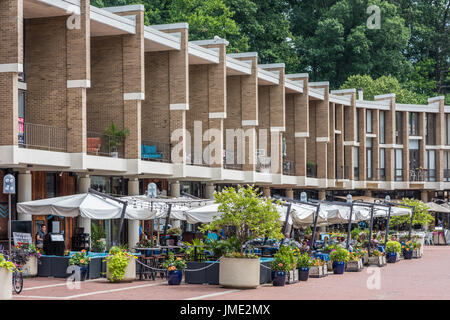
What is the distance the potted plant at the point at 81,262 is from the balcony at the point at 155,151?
45.4 feet

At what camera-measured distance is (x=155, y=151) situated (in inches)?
1551

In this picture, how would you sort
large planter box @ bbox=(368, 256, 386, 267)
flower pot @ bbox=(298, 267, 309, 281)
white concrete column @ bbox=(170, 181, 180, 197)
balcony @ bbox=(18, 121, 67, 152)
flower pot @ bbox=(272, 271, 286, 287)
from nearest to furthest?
flower pot @ bbox=(272, 271, 286, 287), flower pot @ bbox=(298, 267, 309, 281), balcony @ bbox=(18, 121, 67, 152), large planter box @ bbox=(368, 256, 386, 267), white concrete column @ bbox=(170, 181, 180, 197)

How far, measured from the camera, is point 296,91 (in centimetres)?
5362

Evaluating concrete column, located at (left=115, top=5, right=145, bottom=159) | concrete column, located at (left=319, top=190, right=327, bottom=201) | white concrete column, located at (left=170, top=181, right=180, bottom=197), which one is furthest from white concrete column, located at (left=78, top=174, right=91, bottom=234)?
concrete column, located at (left=319, top=190, right=327, bottom=201)

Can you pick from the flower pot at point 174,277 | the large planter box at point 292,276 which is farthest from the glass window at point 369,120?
Answer: the flower pot at point 174,277

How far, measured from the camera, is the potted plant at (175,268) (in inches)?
937

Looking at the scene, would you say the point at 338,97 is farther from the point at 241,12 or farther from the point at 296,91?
the point at 241,12

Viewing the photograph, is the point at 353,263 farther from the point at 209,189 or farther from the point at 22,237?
the point at 209,189

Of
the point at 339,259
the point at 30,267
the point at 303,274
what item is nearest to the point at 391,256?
the point at 339,259

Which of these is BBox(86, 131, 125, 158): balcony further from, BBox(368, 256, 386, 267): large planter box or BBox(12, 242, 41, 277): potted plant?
BBox(368, 256, 386, 267): large planter box

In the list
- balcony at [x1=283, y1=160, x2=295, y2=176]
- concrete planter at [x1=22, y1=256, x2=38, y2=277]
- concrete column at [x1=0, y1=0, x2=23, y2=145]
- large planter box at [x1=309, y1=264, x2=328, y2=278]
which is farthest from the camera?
balcony at [x1=283, y1=160, x2=295, y2=176]

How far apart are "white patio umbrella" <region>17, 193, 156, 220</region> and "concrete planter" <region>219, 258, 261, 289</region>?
429 centimetres

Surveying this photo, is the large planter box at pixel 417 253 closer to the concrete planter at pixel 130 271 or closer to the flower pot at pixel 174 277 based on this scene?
the flower pot at pixel 174 277

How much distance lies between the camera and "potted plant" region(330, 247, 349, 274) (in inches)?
1145
